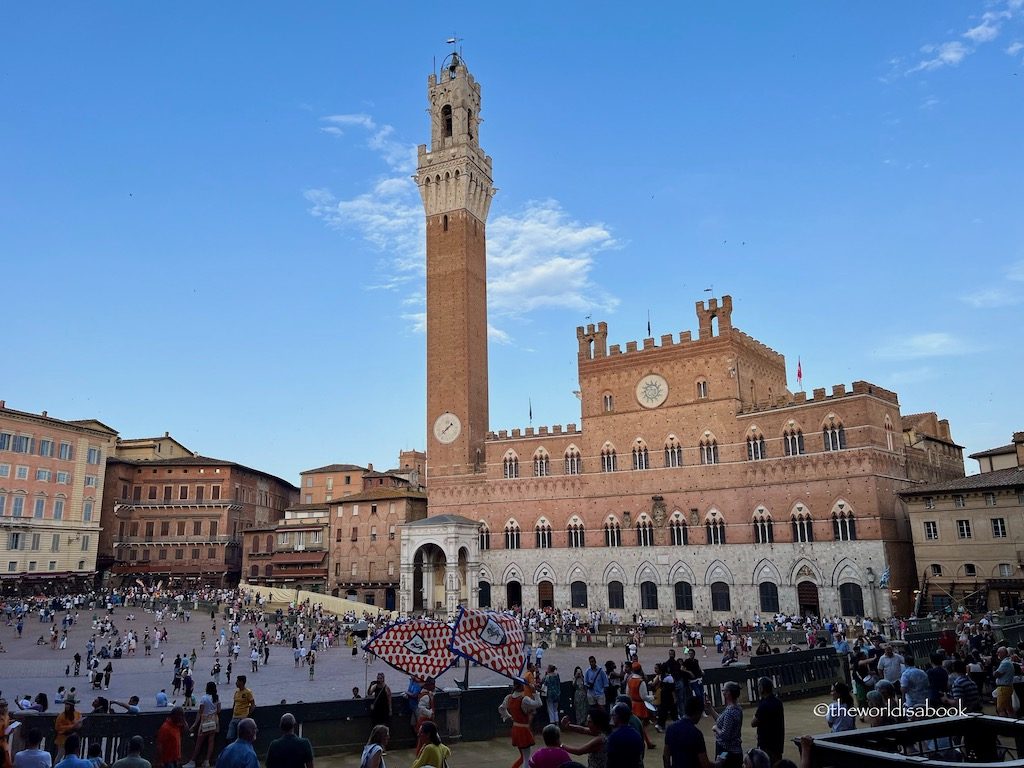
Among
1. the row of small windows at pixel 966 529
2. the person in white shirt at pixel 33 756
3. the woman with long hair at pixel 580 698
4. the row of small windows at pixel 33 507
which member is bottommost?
the woman with long hair at pixel 580 698

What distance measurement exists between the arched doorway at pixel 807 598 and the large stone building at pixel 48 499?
50.8 meters

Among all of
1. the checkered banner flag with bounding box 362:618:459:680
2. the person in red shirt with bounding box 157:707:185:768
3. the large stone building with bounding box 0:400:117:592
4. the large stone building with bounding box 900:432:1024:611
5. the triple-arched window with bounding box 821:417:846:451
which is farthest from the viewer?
the large stone building with bounding box 0:400:117:592

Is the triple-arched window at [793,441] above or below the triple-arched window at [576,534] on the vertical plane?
above

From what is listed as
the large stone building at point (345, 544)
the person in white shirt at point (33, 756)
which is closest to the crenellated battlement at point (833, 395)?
the large stone building at point (345, 544)

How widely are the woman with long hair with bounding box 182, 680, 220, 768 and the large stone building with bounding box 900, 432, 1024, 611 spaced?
34977 millimetres

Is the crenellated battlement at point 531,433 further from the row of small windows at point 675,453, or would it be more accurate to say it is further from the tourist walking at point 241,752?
the tourist walking at point 241,752

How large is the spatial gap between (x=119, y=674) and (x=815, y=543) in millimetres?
34174

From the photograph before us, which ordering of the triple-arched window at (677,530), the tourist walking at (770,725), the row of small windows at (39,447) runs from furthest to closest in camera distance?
the row of small windows at (39,447) → the triple-arched window at (677,530) → the tourist walking at (770,725)

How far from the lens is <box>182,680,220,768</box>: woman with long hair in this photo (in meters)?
11.6

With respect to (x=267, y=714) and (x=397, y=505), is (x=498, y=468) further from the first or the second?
(x=267, y=714)

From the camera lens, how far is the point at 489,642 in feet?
45.9

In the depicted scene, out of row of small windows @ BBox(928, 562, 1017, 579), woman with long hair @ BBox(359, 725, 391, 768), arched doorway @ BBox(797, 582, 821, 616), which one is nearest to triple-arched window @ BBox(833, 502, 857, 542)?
arched doorway @ BBox(797, 582, 821, 616)

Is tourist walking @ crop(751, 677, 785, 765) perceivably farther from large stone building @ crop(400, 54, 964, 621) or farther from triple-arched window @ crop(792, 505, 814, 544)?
triple-arched window @ crop(792, 505, 814, 544)

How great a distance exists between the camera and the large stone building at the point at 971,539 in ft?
116
